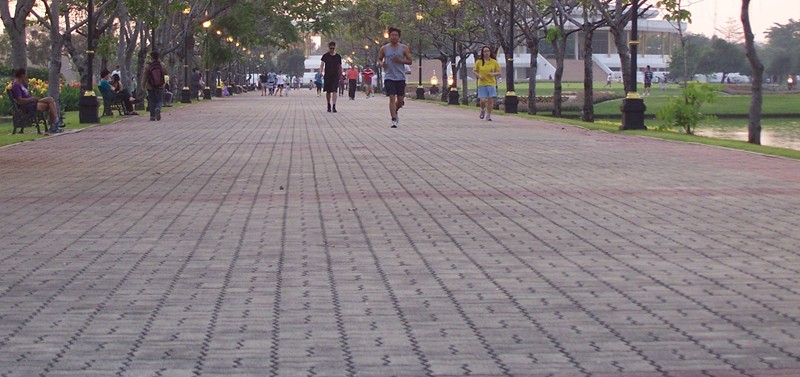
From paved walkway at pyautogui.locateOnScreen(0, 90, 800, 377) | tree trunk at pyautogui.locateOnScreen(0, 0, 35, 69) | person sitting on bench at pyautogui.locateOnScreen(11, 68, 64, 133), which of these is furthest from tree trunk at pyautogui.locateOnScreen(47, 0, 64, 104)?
paved walkway at pyautogui.locateOnScreen(0, 90, 800, 377)

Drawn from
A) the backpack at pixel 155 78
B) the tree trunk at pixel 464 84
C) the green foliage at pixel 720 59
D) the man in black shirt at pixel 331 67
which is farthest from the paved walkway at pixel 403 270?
the green foliage at pixel 720 59

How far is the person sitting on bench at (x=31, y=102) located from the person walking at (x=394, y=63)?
6340 mm

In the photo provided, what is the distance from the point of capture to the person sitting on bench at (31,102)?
2391 centimetres

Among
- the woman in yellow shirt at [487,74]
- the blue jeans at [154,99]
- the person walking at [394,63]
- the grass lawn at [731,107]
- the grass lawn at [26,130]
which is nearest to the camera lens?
the grass lawn at [26,130]

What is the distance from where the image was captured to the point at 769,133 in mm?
34250

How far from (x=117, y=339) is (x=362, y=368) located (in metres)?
1.29

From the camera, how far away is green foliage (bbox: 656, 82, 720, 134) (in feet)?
81.7

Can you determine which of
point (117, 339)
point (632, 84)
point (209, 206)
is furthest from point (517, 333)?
point (632, 84)

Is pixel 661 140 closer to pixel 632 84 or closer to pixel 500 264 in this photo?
pixel 632 84

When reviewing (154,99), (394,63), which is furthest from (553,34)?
(154,99)

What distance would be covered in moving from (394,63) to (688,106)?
20.0 ft

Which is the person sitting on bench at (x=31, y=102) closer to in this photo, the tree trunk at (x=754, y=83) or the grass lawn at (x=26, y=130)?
the grass lawn at (x=26, y=130)

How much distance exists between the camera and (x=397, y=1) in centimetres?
5506

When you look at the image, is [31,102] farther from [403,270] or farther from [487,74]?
[403,270]
